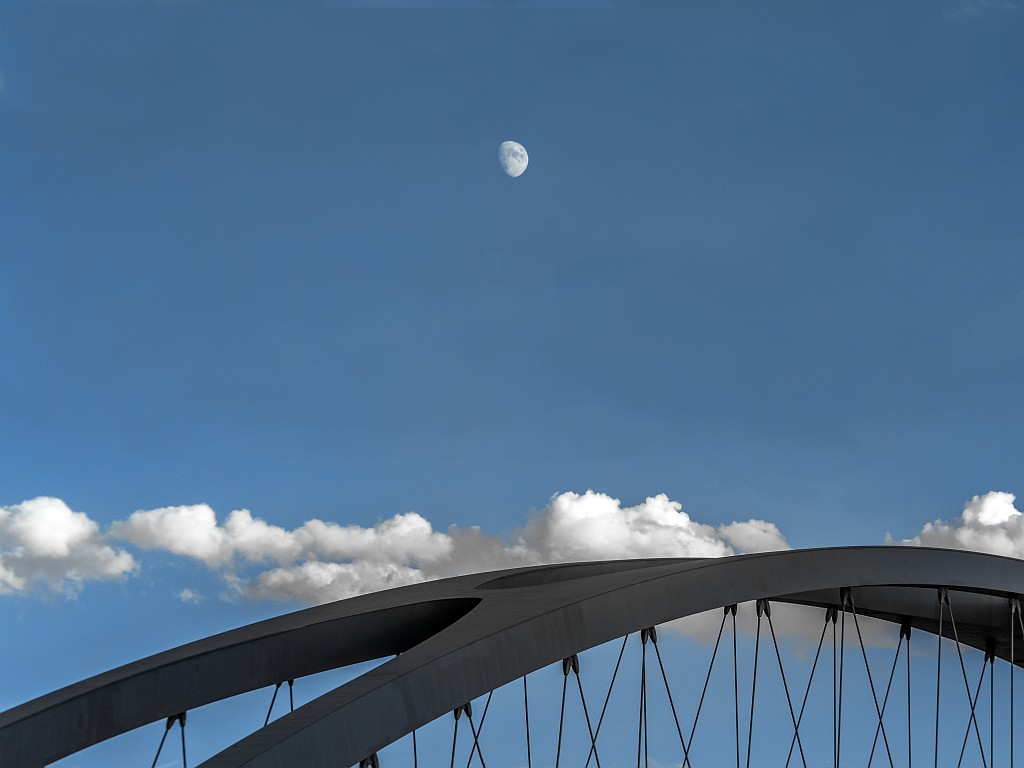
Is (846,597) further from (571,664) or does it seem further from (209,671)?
(209,671)

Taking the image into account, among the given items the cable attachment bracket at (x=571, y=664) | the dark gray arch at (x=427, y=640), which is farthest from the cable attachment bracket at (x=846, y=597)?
the cable attachment bracket at (x=571, y=664)

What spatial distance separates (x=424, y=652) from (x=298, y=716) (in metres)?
1.90

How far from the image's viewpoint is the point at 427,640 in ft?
44.5

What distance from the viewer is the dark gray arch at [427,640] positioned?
11.7 m

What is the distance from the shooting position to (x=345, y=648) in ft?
56.8

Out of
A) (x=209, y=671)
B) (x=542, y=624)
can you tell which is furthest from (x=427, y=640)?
(x=209, y=671)

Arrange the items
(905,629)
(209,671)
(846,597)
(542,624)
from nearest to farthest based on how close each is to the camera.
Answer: (542,624) < (209,671) < (846,597) < (905,629)

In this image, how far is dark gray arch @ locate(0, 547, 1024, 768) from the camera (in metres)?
11.7

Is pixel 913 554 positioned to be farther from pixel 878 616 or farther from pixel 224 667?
pixel 224 667

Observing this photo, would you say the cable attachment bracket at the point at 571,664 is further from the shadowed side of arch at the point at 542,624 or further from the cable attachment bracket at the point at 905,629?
the cable attachment bracket at the point at 905,629

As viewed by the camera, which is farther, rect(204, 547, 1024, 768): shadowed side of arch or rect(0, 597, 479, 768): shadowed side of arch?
rect(0, 597, 479, 768): shadowed side of arch

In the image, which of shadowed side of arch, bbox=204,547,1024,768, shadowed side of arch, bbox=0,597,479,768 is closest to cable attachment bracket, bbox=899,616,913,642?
shadowed side of arch, bbox=204,547,1024,768

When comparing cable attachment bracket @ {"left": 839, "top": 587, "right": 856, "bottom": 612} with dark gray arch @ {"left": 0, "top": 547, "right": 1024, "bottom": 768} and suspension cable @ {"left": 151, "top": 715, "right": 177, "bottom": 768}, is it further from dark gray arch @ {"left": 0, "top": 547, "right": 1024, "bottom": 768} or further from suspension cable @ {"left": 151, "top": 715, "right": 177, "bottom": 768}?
suspension cable @ {"left": 151, "top": 715, "right": 177, "bottom": 768}

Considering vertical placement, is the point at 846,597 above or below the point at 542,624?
above
